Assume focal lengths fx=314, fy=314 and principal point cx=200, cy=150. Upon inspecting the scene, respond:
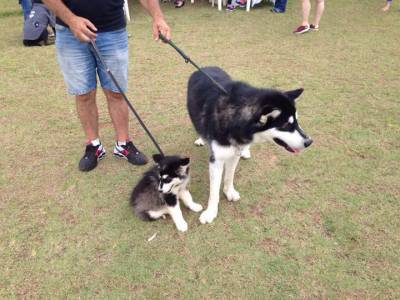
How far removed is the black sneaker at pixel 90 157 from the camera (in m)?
3.66

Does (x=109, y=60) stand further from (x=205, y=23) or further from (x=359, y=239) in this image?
(x=205, y=23)

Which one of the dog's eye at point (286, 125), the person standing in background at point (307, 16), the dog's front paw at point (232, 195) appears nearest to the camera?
the dog's eye at point (286, 125)

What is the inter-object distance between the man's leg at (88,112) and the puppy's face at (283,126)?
193 centimetres

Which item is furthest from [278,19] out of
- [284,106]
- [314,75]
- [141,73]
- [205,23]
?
[284,106]

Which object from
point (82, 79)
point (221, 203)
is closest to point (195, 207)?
point (221, 203)

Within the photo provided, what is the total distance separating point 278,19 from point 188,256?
749 centimetres

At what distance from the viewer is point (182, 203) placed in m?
3.26

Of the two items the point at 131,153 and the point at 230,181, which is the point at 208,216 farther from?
the point at 131,153

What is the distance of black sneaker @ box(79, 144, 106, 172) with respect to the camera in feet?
12.0

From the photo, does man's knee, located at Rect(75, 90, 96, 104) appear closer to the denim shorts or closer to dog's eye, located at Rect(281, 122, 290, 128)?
the denim shorts

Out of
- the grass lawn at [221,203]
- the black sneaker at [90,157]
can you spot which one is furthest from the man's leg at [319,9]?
the black sneaker at [90,157]

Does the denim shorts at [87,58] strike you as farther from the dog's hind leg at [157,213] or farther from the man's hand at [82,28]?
the dog's hind leg at [157,213]

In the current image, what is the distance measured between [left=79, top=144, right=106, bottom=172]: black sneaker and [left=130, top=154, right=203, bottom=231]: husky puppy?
0.91m

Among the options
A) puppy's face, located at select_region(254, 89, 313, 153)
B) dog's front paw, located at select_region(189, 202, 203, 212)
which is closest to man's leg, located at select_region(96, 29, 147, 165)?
dog's front paw, located at select_region(189, 202, 203, 212)
